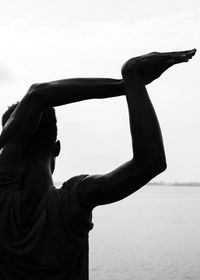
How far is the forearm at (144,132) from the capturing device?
243 cm

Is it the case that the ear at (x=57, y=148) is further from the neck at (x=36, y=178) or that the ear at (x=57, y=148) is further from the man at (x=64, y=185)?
the man at (x=64, y=185)

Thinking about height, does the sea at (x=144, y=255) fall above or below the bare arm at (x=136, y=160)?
below

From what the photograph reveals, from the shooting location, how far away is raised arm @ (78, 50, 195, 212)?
2439 millimetres

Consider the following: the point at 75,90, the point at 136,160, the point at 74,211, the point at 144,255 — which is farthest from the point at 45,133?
the point at 144,255

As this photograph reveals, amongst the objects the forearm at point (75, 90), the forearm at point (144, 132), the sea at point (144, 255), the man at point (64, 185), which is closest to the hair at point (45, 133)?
the man at point (64, 185)

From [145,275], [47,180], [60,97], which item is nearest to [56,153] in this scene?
[47,180]

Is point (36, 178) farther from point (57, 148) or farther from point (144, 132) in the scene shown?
point (144, 132)

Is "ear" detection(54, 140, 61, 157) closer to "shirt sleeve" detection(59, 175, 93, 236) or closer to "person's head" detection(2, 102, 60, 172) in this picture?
"person's head" detection(2, 102, 60, 172)

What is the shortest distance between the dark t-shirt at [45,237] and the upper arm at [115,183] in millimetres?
63

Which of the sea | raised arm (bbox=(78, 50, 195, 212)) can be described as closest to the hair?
raised arm (bbox=(78, 50, 195, 212))

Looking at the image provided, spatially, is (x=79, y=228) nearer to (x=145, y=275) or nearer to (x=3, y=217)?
(x=3, y=217)

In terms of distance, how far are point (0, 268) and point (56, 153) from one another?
0.75 m

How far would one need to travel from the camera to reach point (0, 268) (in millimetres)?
2607

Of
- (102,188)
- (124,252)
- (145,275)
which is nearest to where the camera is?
(102,188)
